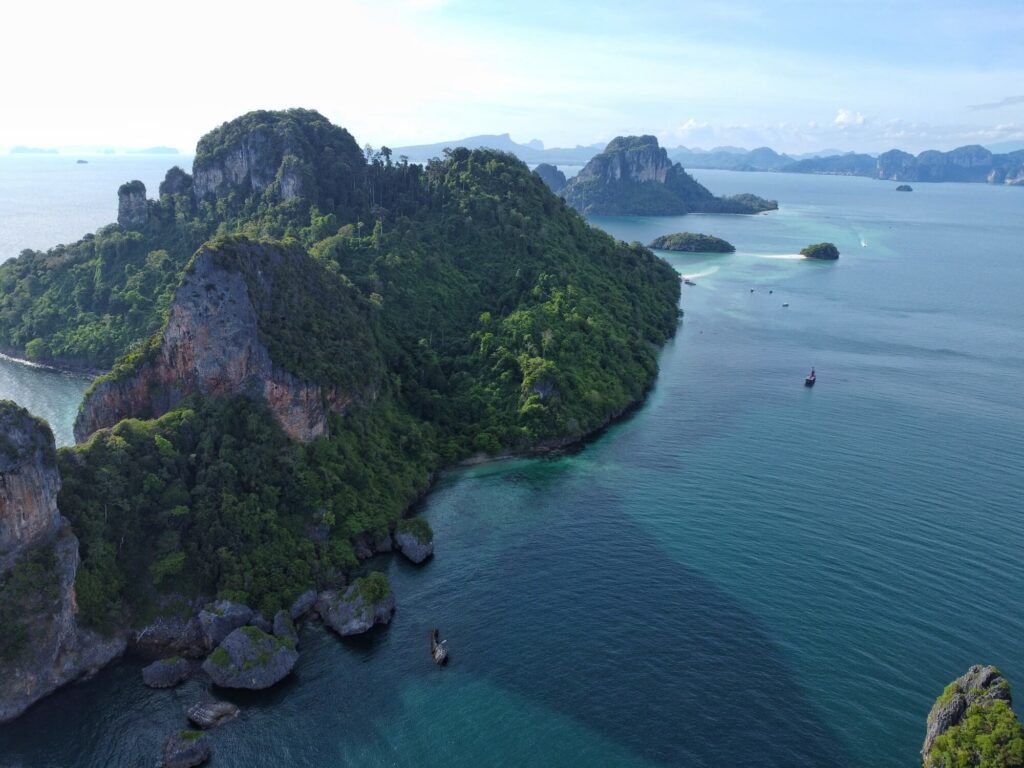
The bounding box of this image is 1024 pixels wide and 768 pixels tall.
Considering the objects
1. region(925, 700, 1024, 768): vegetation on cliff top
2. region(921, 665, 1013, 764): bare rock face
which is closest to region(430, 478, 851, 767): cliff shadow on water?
region(925, 700, 1024, 768): vegetation on cliff top

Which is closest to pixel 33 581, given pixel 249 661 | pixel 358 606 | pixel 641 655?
pixel 249 661

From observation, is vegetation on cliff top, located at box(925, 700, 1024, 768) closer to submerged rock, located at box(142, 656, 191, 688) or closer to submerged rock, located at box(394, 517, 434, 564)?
submerged rock, located at box(394, 517, 434, 564)

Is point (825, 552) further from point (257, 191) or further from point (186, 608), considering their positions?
point (257, 191)

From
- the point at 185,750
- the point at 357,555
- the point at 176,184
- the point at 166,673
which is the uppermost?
the point at 176,184

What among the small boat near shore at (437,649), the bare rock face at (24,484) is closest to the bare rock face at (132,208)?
the bare rock face at (24,484)

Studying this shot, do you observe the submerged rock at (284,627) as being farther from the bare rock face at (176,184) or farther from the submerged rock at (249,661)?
the bare rock face at (176,184)

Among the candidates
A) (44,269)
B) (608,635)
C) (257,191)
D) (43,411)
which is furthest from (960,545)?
(44,269)

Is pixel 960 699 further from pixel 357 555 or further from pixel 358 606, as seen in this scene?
pixel 357 555
